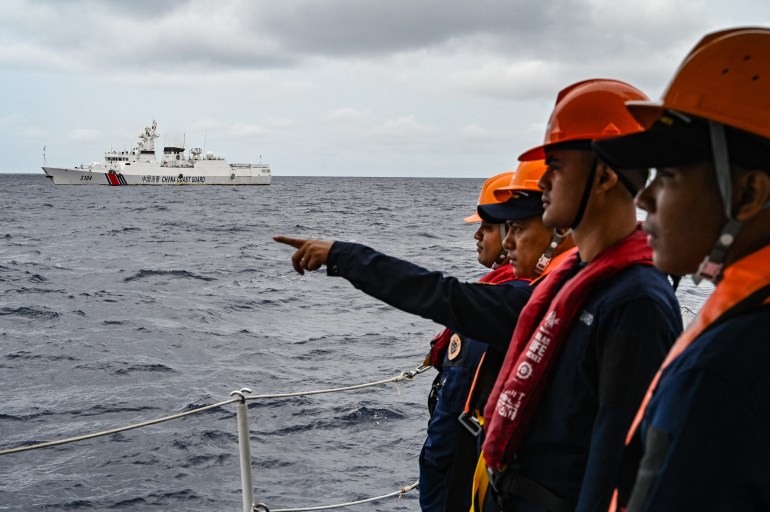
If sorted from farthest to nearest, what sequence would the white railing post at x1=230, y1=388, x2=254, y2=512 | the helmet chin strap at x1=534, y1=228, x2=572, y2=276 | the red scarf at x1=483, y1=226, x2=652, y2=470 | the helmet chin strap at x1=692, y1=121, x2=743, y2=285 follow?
1. the white railing post at x1=230, y1=388, x2=254, y2=512
2. the helmet chin strap at x1=534, y1=228, x2=572, y2=276
3. the red scarf at x1=483, y1=226, x2=652, y2=470
4. the helmet chin strap at x1=692, y1=121, x2=743, y2=285

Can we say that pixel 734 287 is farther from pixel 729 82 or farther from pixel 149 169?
pixel 149 169

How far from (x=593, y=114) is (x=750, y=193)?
0.91m

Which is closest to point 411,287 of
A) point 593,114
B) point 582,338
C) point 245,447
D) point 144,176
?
point 582,338

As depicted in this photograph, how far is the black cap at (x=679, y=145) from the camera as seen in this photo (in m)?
1.10

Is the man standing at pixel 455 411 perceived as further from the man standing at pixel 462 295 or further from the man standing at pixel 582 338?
the man standing at pixel 582 338

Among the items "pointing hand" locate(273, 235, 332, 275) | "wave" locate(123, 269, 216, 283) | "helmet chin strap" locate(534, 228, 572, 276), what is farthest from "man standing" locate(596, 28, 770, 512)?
"wave" locate(123, 269, 216, 283)

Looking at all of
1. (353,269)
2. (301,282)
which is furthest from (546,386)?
(301,282)

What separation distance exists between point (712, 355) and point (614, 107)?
1104 millimetres

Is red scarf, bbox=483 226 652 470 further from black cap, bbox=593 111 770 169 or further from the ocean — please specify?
the ocean

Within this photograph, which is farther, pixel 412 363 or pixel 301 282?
pixel 301 282

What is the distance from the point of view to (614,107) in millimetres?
1981

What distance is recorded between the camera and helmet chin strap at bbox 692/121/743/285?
1.10 metres

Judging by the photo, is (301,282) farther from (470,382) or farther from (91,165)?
(91,165)

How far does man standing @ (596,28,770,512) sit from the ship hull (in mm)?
80964
